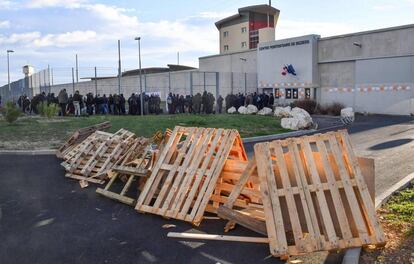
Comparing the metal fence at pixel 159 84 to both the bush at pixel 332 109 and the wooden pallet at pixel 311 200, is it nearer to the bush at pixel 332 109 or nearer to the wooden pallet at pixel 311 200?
the bush at pixel 332 109

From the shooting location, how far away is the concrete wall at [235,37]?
6034 centimetres

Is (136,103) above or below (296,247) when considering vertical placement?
above

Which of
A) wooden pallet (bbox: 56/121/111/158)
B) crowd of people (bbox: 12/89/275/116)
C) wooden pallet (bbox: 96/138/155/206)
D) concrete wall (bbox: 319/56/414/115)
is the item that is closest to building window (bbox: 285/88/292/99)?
concrete wall (bbox: 319/56/414/115)

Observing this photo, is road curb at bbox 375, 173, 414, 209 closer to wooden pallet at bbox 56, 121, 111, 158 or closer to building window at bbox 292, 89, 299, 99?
wooden pallet at bbox 56, 121, 111, 158

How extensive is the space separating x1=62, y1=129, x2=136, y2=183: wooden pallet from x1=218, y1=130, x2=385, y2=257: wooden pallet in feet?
13.5

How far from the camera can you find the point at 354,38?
28.8 meters

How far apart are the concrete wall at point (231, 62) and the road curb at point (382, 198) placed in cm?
3091

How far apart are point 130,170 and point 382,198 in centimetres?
428

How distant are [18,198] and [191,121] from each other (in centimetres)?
1101

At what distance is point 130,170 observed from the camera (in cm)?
776

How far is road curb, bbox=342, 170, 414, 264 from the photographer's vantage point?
4.64 meters

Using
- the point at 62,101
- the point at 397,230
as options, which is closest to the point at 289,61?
the point at 62,101

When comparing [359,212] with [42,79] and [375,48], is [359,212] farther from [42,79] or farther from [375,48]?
[42,79]

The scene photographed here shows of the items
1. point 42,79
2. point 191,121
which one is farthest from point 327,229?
point 42,79
